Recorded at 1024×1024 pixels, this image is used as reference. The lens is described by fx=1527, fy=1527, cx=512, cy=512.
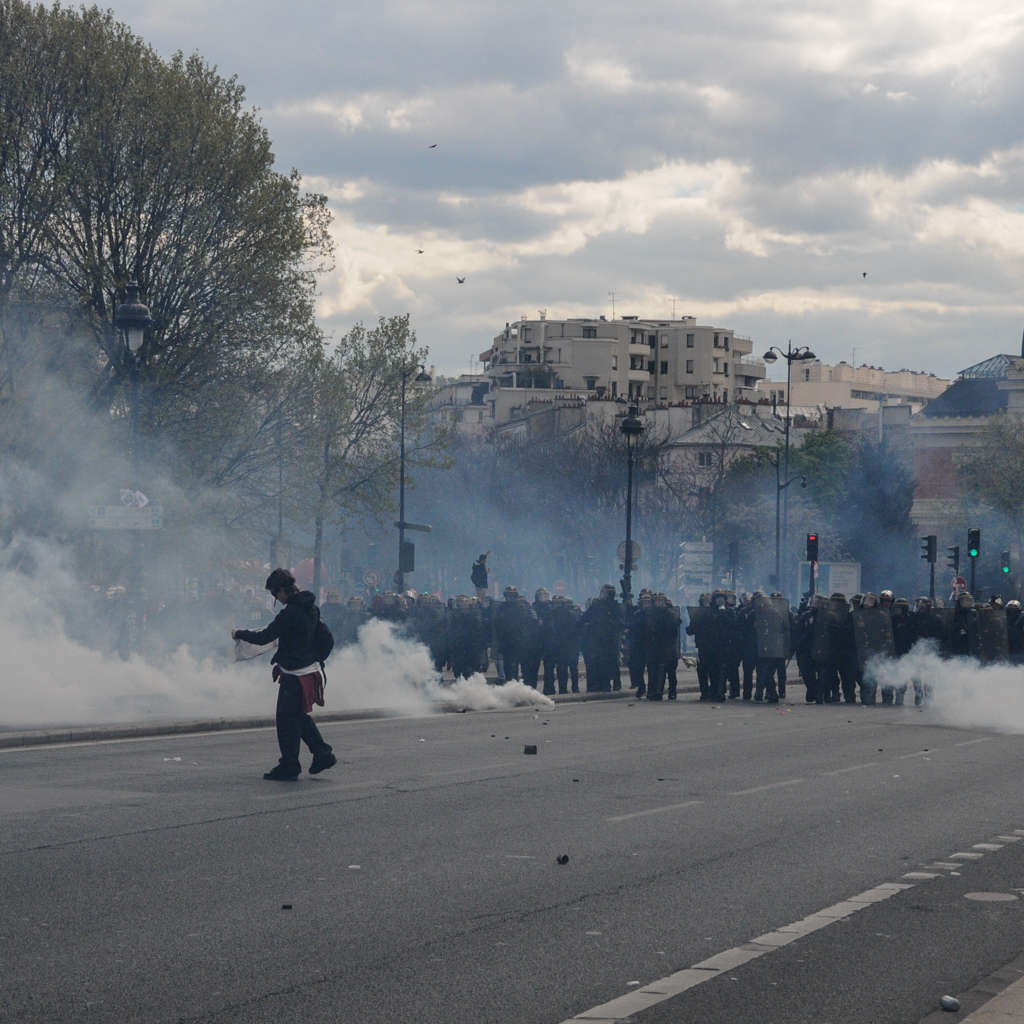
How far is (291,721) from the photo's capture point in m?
12.6

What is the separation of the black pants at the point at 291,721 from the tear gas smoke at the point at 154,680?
578 cm

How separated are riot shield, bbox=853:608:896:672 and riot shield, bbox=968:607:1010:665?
1.47 metres

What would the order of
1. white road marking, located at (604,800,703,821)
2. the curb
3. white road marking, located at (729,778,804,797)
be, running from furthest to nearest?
the curb → white road marking, located at (729,778,804,797) → white road marking, located at (604,800,703,821)

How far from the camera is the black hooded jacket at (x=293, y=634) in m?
12.5

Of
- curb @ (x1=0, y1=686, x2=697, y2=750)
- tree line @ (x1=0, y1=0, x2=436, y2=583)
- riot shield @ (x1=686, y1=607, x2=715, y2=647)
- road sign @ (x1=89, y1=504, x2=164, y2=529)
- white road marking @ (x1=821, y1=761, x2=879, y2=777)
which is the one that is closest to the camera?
white road marking @ (x1=821, y1=761, x2=879, y2=777)

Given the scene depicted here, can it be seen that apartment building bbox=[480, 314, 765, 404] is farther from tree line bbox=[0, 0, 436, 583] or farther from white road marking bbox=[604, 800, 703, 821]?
white road marking bbox=[604, 800, 703, 821]

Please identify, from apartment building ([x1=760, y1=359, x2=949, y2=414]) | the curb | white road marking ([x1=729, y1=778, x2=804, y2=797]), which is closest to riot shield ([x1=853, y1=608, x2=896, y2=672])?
the curb

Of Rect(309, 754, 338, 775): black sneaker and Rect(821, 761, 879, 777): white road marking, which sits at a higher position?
Rect(309, 754, 338, 775): black sneaker

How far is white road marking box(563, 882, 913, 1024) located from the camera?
5965 millimetres

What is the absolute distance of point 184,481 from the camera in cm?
3341

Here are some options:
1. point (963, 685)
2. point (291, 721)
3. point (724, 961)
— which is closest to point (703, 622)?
point (963, 685)

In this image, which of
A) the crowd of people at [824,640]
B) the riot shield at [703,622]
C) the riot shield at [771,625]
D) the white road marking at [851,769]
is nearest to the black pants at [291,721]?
the white road marking at [851,769]

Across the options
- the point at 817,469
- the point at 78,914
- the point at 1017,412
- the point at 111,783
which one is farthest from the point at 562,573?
the point at 78,914

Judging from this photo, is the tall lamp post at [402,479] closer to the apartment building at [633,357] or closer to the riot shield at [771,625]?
the riot shield at [771,625]
